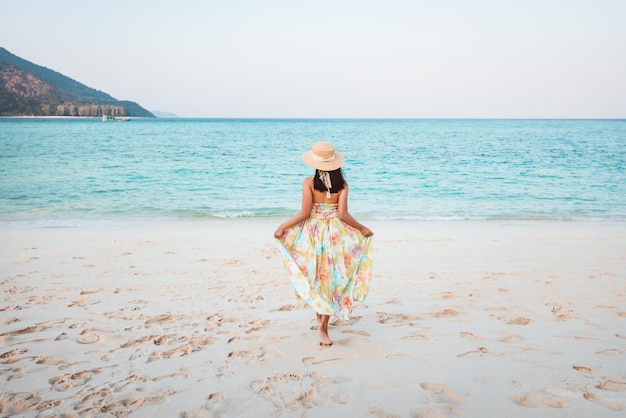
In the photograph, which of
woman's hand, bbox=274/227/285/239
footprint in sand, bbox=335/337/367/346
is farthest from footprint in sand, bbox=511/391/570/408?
woman's hand, bbox=274/227/285/239

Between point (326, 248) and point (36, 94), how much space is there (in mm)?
155883

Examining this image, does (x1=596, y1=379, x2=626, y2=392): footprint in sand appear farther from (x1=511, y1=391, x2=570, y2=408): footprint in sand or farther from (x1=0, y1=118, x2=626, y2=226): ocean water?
(x1=0, y1=118, x2=626, y2=226): ocean water

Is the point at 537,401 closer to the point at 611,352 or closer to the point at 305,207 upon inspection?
the point at 611,352

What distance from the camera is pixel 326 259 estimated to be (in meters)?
4.00

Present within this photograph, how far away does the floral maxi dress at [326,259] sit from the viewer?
13.0ft

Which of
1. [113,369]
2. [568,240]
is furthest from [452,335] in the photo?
[568,240]

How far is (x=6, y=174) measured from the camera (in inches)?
735

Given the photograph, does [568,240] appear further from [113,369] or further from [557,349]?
[113,369]

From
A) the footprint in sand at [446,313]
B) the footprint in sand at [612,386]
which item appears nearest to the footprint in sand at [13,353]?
the footprint in sand at [446,313]

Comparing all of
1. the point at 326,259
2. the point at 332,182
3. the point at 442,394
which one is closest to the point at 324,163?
the point at 332,182

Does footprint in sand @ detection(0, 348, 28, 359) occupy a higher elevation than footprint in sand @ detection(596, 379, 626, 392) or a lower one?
lower

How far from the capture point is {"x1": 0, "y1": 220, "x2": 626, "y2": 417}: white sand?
3.02 meters

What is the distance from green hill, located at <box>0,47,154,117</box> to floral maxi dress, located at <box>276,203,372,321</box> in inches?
5529

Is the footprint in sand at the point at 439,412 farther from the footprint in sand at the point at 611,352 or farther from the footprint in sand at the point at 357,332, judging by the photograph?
the footprint in sand at the point at 611,352
